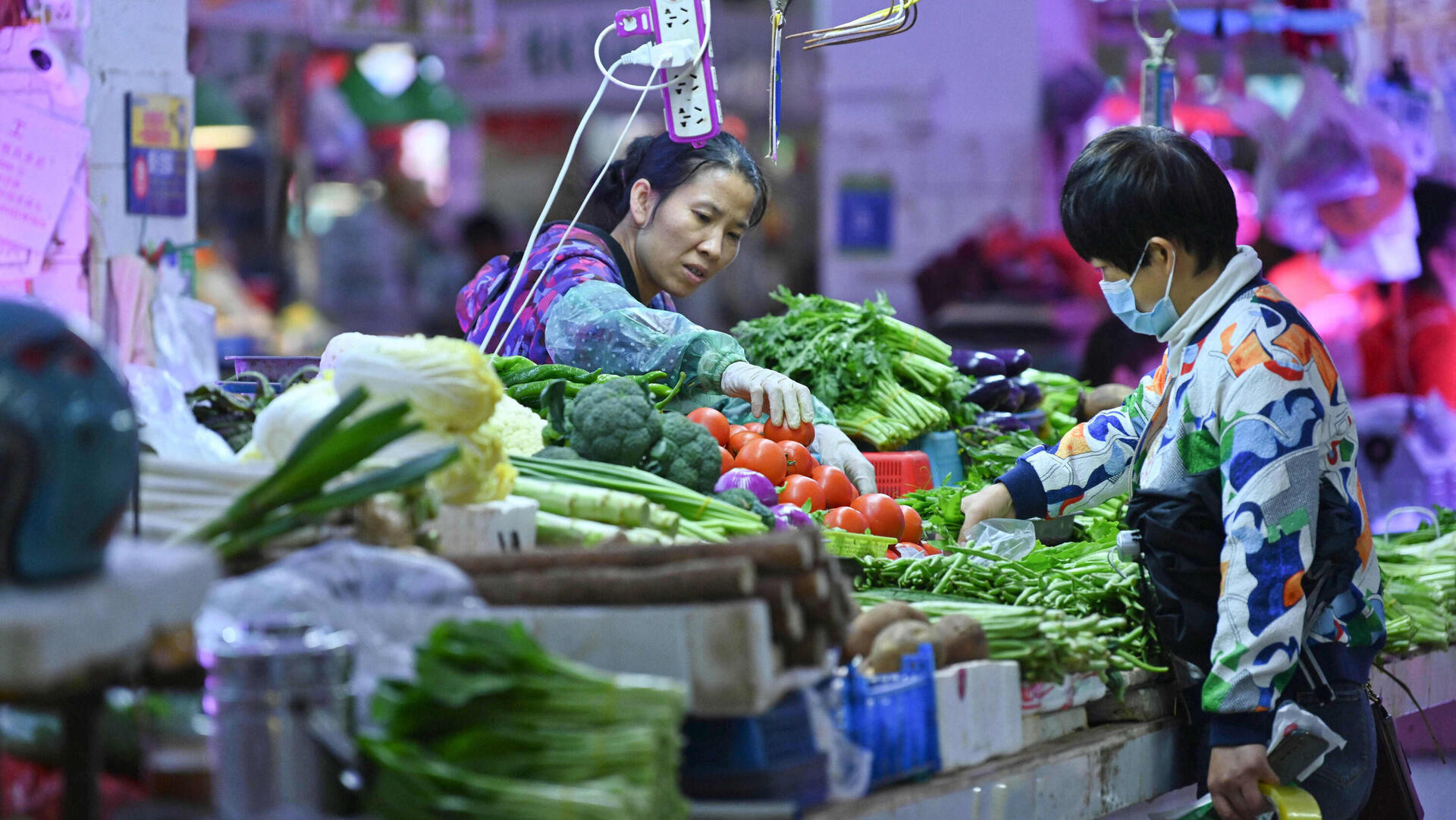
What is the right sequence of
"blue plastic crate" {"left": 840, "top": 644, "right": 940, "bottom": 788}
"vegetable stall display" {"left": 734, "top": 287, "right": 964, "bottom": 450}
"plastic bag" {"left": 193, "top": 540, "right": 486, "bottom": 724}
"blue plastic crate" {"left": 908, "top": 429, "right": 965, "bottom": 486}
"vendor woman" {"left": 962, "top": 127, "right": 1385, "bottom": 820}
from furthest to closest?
1. "blue plastic crate" {"left": 908, "top": 429, "right": 965, "bottom": 486}
2. "vegetable stall display" {"left": 734, "top": 287, "right": 964, "bottom": 450}
3. "vendor woman" {"left": 962, "top": 127, "right": 1385, "bottom": 820}
4. "blue plastic crate" {"left": 840, "top": 644, "right": 940, "bottom": 788}
5. "plastic bag" {"left": 193, "top": 540, "right": 486, "bottom": 724}

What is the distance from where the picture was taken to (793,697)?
83.4 inches

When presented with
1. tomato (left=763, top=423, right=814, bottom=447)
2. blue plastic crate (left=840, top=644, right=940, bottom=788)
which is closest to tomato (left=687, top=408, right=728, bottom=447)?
tomato (left=763, top=423, right=814, bottom=447)

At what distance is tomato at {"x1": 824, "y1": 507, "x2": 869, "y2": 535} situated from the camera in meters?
3.62

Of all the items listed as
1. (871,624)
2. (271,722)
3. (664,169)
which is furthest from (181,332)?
(271,722)

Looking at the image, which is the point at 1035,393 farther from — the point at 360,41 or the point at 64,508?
the point at 360,41

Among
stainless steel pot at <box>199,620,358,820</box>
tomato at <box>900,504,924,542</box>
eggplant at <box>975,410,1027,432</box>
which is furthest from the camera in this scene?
eggplant at <box>975,410,1027,432</box>

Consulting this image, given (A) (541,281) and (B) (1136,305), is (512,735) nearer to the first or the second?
(B) (1136,305)

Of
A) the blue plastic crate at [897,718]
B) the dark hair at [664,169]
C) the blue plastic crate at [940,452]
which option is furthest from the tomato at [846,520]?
the blue plastic crate at [940,452]

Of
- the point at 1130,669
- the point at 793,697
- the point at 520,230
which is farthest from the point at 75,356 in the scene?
the point at 520,230

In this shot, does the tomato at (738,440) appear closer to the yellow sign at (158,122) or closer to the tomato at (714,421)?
the tomato at (714,421)

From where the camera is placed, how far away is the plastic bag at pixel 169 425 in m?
2.62

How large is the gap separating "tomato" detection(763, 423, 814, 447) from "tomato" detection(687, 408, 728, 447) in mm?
124

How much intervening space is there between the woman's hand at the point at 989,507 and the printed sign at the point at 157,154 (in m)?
3.32

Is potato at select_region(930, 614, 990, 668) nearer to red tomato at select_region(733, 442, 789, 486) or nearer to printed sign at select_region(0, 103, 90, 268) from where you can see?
red tomato at select_region(733, 442, 789, 486)
